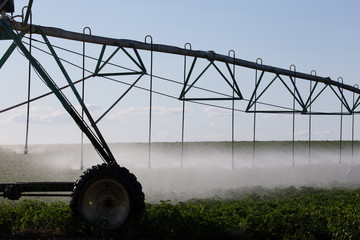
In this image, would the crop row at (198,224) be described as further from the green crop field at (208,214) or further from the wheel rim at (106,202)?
the wheel rim at (106,202)

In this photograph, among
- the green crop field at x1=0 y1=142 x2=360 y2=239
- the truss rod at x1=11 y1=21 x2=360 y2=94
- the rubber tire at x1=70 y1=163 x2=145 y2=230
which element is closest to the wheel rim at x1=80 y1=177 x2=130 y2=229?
the rubber tire at x1=70 y1=163 x2=145 y2=230

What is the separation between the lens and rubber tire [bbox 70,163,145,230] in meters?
10.2

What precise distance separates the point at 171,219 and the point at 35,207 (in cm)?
398

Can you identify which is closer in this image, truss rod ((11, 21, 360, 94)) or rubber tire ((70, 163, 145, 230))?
rubber tire ((70, 163, 145, 230))

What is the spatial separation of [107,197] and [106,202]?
108 millimetres

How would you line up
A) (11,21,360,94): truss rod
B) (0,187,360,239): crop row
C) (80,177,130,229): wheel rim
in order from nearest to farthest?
(0,187,360,239): crop row → (80,177,130,229): wheel rim → (11,21,360,94): truss rod

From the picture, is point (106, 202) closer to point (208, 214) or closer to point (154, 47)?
point (208, 214)

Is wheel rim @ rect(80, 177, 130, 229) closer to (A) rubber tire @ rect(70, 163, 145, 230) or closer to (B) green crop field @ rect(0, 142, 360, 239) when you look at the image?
(A) rubber tire @ rect(70, 163, 145, 230)

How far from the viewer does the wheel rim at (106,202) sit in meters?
10.3

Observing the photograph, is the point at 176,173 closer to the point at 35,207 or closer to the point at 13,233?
the point at 35,207

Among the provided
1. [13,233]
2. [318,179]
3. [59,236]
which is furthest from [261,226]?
[318,179]

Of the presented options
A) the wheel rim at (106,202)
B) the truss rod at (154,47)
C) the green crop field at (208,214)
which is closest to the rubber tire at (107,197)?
the wheel rim at (106,202)

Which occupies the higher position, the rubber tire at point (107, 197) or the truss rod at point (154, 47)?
the truss rod at point (154, 47)

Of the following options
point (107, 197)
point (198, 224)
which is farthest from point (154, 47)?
point (198, 224)
